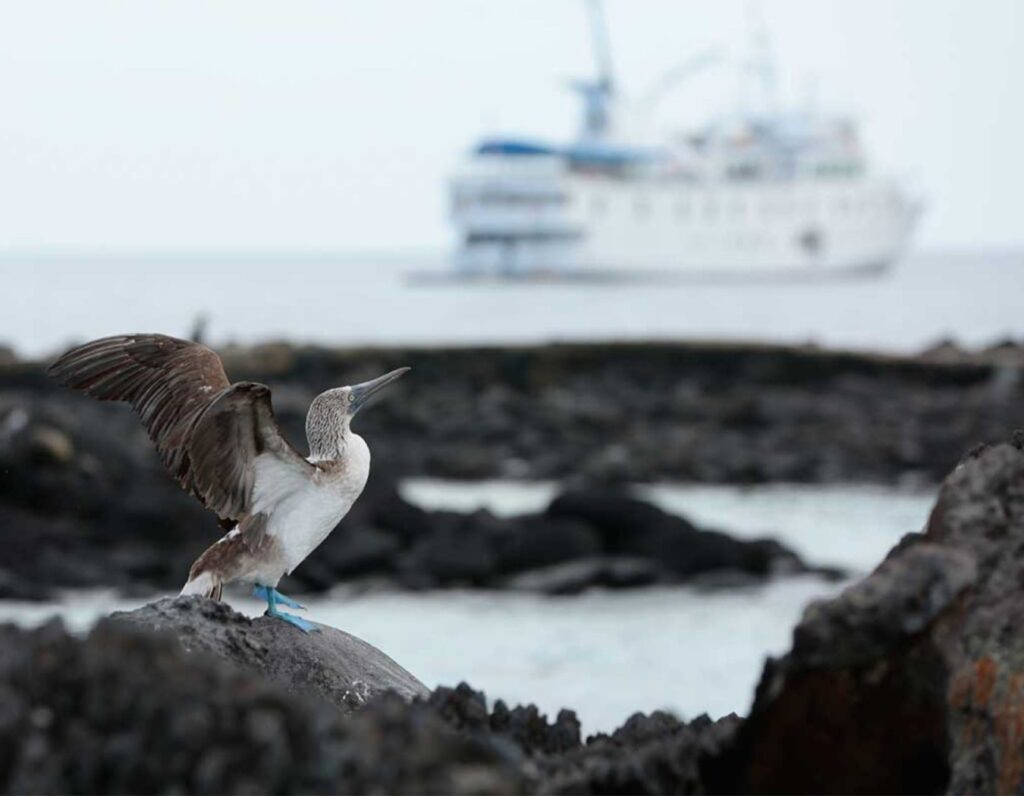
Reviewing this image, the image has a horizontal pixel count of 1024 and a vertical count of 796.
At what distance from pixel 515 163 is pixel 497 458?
90043mm

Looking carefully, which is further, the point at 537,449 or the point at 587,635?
the point at 537,449

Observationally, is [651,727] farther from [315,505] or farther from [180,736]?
[180,736]

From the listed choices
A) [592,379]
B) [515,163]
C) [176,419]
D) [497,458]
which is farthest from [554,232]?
[176,419]

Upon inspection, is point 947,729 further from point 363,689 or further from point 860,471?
point 860,471

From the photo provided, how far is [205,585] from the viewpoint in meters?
5.73

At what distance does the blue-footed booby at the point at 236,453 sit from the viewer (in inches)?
219

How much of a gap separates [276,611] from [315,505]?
0.31 meters

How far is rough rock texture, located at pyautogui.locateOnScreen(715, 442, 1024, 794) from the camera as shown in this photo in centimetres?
385

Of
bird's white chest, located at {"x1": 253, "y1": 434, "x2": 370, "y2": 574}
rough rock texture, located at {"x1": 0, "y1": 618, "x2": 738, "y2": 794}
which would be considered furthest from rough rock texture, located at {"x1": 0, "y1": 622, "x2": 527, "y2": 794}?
bird's white chest, located at {"x1": 253, "y1": 434, "x2": 370, "y2": 574}

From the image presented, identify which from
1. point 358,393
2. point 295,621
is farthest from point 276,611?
point 358,393

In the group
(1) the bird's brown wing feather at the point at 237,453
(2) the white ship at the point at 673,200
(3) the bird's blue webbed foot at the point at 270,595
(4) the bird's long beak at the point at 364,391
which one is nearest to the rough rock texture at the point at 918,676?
(1) the bird's brown wing feather at the point at 237,453

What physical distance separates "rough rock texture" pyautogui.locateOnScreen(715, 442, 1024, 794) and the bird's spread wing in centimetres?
189

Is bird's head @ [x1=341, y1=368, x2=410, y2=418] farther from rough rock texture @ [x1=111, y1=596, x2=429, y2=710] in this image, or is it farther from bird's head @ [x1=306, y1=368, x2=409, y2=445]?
rough rock texture @ [x1=111, y1=596, x2=429, y2=710]

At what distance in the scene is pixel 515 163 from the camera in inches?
4877
